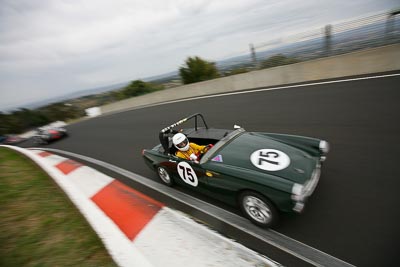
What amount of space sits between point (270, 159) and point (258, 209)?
0.71 m

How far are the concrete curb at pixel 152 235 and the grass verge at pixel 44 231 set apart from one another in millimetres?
134

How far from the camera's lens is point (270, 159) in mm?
3191

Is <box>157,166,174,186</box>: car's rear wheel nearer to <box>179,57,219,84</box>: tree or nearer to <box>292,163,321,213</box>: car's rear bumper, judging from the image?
<box>292,163,321,213</box>: car's rear bumper

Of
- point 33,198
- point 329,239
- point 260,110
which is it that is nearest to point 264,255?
point 329,239

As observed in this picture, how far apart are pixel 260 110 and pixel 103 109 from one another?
19.3 metres

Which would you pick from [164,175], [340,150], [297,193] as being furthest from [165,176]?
[340,150]

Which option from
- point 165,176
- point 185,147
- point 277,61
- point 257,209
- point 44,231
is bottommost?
point 257,209

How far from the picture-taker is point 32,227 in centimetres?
321

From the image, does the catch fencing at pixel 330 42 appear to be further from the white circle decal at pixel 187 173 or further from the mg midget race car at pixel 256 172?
the white circle decal at pixel 187 173

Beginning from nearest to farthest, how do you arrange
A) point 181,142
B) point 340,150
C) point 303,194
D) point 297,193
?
1. point 297,193
2. point 303,194
3. point 181,142
4. point 340,150

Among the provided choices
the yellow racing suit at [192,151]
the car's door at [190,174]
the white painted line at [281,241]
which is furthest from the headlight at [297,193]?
the yellow racing suit at [192,151]

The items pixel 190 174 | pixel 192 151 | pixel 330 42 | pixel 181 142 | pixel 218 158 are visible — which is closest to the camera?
pixel 218 158

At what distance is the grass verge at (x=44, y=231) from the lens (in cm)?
260

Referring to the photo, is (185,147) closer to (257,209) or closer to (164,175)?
(164,175)
